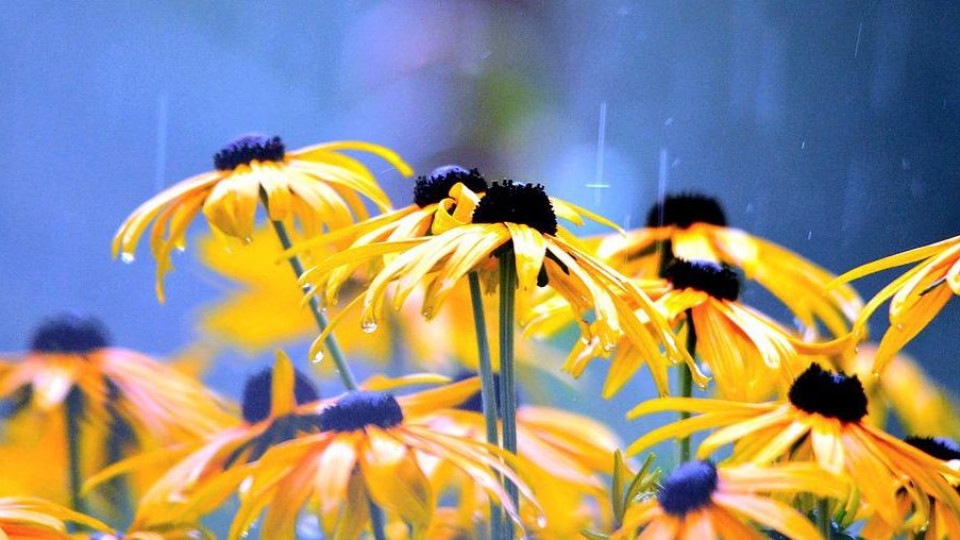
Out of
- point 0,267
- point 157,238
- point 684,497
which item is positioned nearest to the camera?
point 684,497

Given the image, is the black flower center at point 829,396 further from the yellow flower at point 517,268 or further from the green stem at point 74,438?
the green stem at point 74,438

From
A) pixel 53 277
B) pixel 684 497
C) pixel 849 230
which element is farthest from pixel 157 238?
pixel 849 230

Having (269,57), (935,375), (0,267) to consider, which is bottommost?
(935,375)

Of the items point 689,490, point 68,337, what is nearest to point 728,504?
point 689,490

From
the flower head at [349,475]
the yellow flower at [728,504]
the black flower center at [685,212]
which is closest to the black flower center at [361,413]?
the flower head at [349,475]

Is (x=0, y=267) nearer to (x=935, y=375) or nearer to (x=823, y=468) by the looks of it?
(x=823, y=468)

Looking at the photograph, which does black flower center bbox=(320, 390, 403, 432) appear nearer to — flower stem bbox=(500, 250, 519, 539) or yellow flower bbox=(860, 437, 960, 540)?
flower stem bbox=(500, 250, 519, 539)
